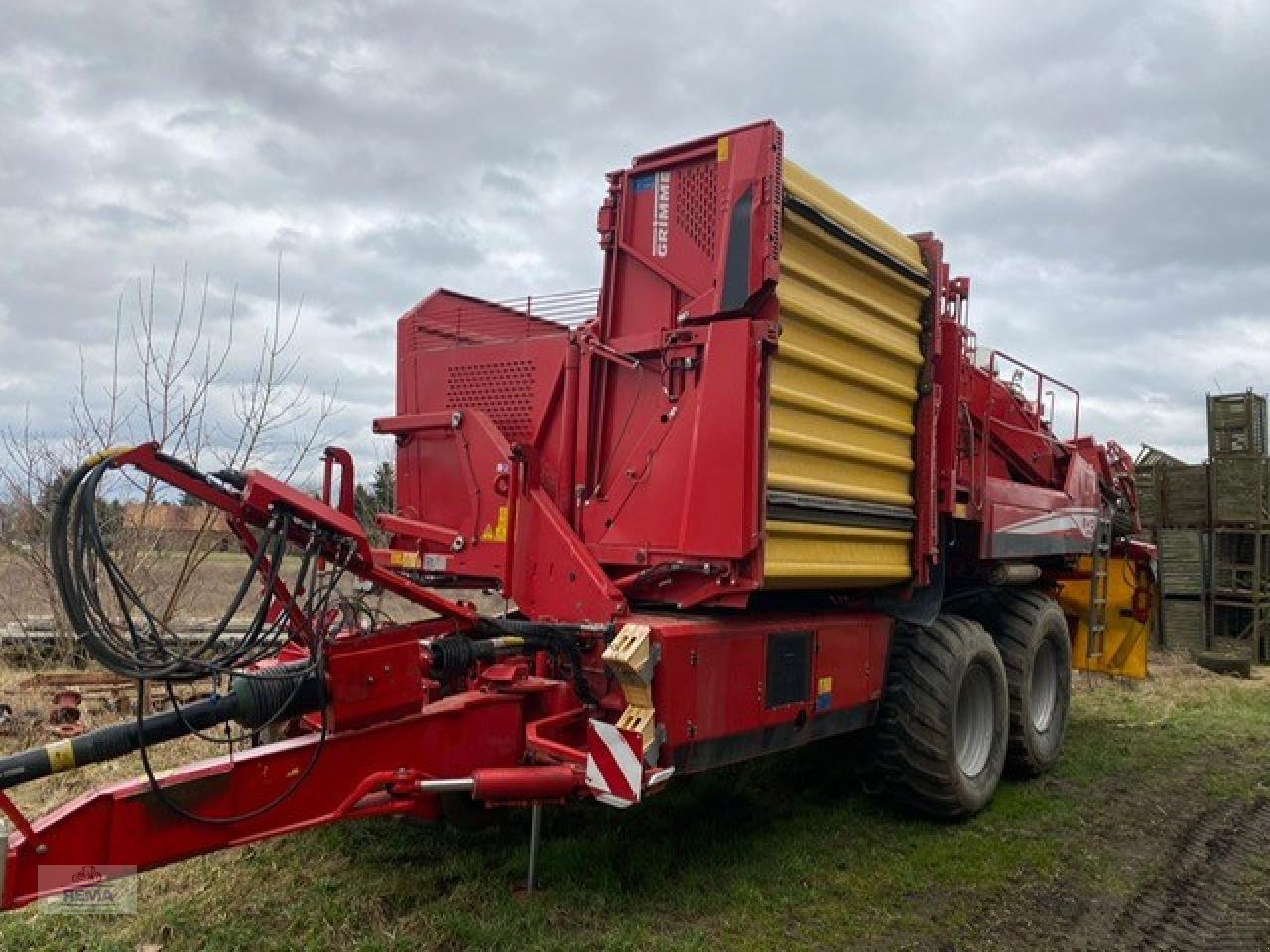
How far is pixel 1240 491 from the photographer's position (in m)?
14.8

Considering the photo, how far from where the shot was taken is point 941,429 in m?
5.72

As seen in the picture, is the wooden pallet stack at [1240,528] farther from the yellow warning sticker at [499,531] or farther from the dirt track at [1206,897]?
the yellow warning sticker at [499,531]

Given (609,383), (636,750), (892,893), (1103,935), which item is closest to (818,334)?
(609,383)

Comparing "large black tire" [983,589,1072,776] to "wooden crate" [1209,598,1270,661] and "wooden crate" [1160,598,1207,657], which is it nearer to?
"wooden crate" [1209,598,1270,661]

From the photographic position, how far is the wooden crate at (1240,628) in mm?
14289

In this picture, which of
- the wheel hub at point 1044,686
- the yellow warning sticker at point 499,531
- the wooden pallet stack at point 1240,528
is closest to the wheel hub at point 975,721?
the wheel hub at point 1044,686

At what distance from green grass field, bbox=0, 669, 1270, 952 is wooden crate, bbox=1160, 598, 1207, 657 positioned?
946cm

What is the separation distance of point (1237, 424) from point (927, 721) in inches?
488

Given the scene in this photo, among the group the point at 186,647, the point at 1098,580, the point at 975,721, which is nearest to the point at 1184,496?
the point at 1098,580

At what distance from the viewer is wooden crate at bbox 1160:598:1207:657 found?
14750mm

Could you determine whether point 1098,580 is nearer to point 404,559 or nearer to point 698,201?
point 698,201

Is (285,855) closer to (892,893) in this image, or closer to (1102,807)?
(892,893)

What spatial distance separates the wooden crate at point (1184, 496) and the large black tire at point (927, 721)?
11.3m

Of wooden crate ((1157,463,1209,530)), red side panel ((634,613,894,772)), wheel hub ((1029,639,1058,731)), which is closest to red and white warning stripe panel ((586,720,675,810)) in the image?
red side panel ((634,613,894,772))
